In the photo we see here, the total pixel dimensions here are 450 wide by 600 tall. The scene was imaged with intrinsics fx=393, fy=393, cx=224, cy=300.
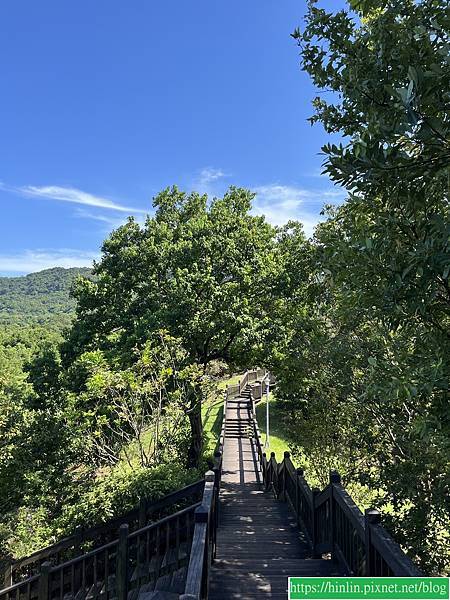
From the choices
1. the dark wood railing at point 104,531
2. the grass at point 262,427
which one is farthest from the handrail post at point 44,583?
the grass at point 262,427

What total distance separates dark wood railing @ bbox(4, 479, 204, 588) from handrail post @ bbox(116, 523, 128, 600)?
47.7 inches

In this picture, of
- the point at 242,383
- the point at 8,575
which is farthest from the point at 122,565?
the point at 242,383

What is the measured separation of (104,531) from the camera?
6758mm

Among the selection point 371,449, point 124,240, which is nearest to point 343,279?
point 371,449

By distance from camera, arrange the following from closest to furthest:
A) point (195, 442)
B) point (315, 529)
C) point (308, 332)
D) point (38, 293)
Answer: point (315, 529) → point (308, 332) → point (195, 442) → point (38, 293)

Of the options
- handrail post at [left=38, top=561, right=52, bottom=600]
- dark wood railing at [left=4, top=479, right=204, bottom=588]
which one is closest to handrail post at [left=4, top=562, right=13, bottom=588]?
dark wood railing at [left=4, top=479, right=204, bottom=588]

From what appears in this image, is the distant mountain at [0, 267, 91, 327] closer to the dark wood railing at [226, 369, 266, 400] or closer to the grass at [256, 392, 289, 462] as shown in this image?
the dark wood railing at [226, 369, 266, 400]

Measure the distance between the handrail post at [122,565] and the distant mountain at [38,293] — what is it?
12205cm

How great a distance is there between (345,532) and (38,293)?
176853mm

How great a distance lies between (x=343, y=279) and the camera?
2.92 metres

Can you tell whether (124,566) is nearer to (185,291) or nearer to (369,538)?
(369,538)

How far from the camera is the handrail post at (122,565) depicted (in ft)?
16.3

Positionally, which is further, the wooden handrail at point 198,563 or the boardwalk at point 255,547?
the boardwalk at point 255,547

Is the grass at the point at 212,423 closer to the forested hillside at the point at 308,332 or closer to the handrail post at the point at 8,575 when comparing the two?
the forested hillside at the point at 308,332
